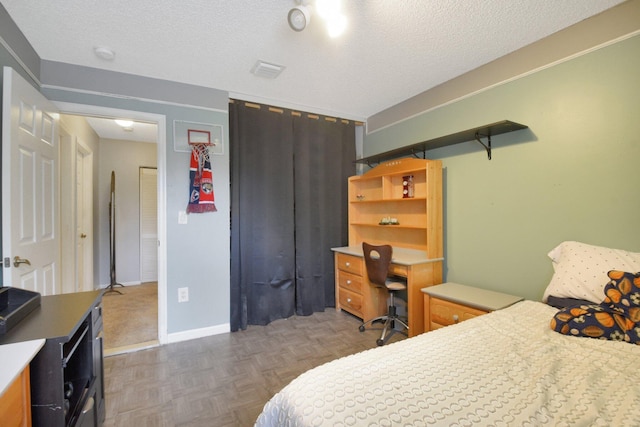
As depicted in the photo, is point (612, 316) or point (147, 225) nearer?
point (612, 316)

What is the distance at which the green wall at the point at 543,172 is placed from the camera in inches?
70.4

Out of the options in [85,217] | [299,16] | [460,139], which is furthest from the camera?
[85,217]

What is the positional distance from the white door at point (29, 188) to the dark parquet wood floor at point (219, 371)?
3.00ft

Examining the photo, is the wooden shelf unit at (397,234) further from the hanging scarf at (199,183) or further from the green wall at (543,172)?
the hanging scarf at (199,183)

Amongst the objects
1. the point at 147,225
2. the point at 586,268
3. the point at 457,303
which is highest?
the point at 147,225

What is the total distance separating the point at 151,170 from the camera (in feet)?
16.6

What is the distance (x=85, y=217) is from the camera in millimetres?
4004

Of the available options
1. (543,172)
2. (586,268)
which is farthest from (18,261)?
(543,172)

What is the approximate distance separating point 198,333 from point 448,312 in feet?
7.67

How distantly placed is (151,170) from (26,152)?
11.2ft

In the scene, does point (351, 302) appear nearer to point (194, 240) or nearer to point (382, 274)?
point (382, 274)

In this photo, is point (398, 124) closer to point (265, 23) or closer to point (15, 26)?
point (265, 23)

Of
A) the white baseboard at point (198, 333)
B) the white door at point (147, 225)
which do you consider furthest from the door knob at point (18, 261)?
the white door at point (147, 225)

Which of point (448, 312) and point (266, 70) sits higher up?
point (266, 70)
